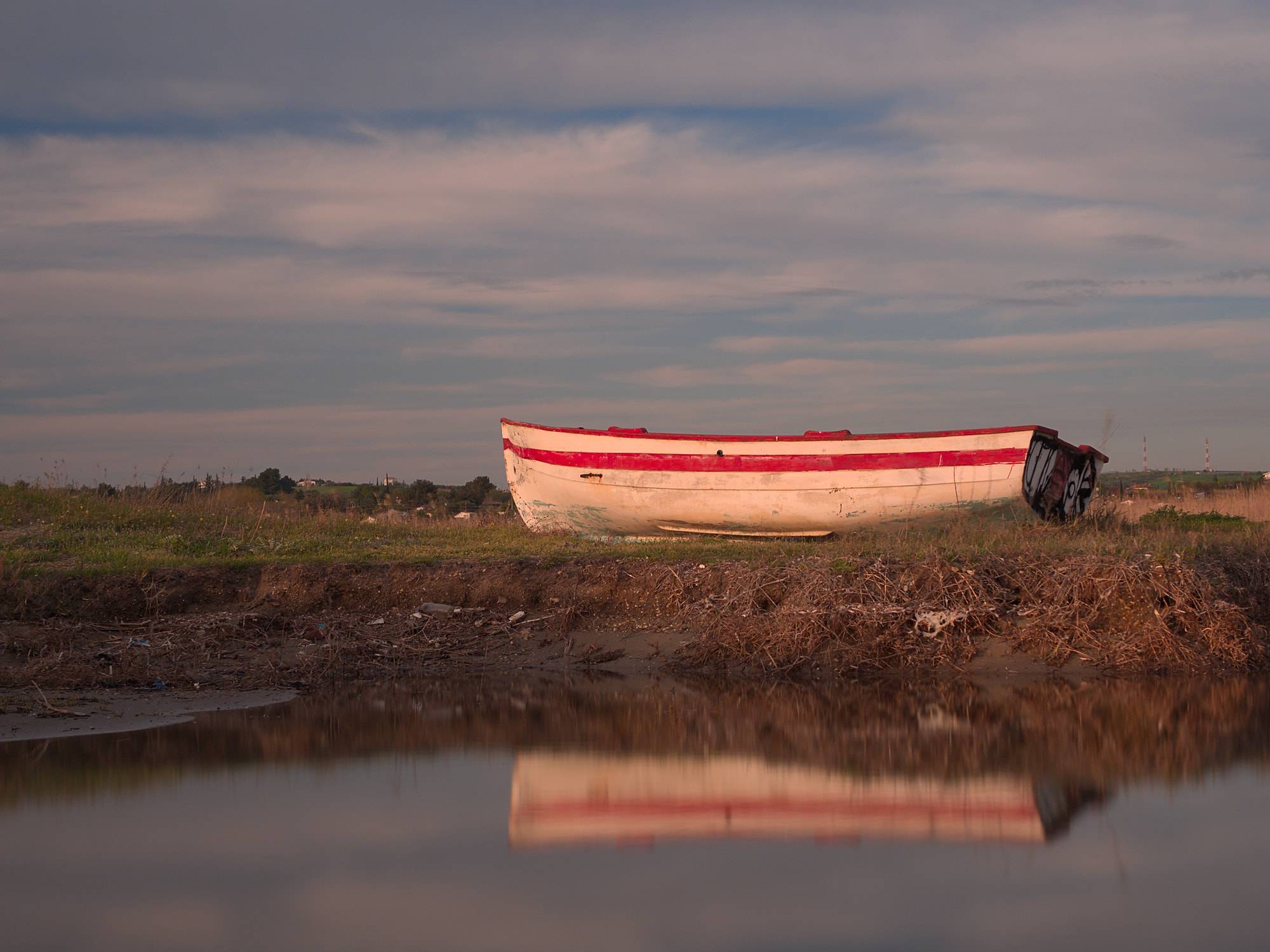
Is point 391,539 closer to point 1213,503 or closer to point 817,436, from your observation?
point 817,436

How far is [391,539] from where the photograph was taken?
48.1 ft

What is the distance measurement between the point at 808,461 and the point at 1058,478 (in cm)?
371

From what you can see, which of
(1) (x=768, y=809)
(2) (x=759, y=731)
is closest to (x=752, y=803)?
(1) (x=768, y=809)

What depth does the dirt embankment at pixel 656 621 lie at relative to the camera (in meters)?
10.0

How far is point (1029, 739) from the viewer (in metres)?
7.71

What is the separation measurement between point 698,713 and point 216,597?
5.48 m

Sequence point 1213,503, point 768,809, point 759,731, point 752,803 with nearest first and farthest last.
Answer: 1. point 768,809
2. point 752,803
3. point 759,731
4. point 1213,503

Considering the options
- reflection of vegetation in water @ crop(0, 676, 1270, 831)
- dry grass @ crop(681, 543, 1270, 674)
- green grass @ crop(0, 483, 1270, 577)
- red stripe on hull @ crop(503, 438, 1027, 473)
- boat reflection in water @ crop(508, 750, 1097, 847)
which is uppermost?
red stripe on hull @ crop(503, 438, 1027, 473)

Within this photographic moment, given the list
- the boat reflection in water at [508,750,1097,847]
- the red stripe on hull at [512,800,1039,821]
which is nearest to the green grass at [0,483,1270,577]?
the boat reflection in water at [508,750,1097,847]

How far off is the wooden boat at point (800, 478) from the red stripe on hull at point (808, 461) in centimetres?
1

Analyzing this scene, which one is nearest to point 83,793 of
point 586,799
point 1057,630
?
point 586,799

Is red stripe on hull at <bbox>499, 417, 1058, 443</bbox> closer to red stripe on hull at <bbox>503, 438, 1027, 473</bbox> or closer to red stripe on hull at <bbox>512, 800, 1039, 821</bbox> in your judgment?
red stripe on hull at <bbox>503, 438, 1027, 473</bbox>

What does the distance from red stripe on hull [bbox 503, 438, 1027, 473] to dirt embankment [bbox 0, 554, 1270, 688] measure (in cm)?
385

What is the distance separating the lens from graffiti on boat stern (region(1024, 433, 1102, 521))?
1494 cm
